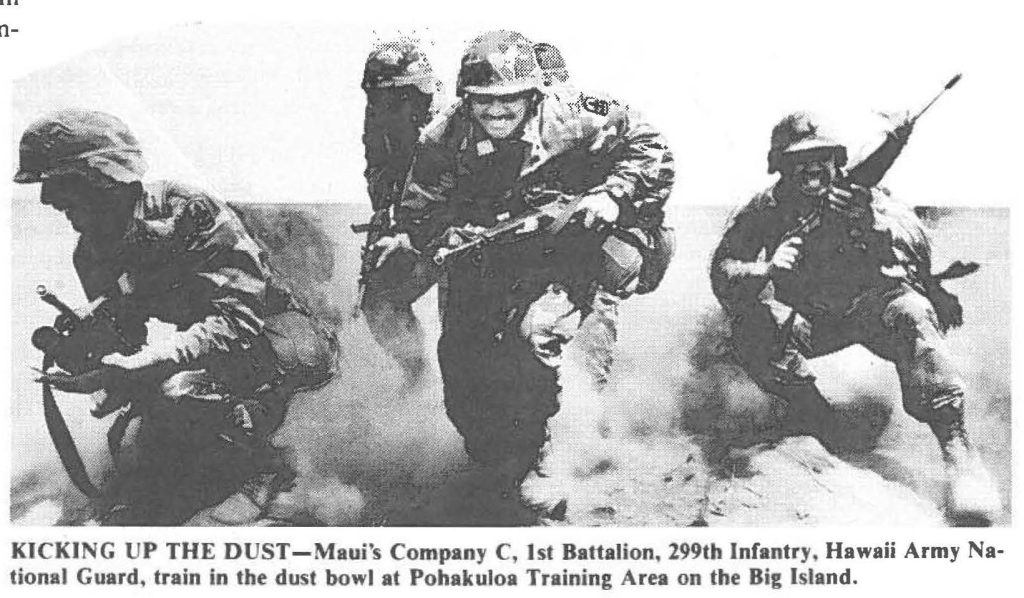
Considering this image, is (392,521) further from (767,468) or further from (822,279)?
(822,279)

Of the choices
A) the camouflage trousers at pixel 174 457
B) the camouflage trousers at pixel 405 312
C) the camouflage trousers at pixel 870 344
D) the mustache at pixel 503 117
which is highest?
the mustache at pixel 503 117

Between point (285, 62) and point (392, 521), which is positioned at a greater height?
point (285, 62)

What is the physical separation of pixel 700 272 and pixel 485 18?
1437 mm

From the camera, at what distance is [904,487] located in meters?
5.93

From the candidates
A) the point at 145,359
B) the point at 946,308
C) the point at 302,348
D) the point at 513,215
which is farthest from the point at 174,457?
the point at 946,308

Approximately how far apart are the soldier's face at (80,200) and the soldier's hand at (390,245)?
1.14 m

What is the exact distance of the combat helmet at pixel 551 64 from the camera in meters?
5.84

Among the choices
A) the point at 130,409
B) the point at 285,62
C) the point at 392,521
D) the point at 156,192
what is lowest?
the point at 392,521

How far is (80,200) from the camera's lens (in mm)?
5715

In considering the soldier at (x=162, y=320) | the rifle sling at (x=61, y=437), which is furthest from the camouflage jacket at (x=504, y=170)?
the rifle sling at (x=61, y=437)

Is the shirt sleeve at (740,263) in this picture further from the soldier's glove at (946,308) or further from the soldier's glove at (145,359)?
the soldier's glove at (145,359)

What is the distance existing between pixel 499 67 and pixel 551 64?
23 centimetres

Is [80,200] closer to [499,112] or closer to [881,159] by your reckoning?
[499,112]

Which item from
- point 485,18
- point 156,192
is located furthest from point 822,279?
point 156,192
